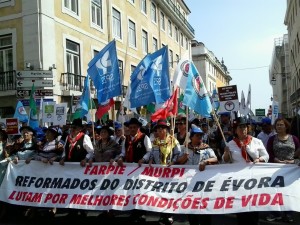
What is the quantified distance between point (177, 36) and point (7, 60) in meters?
24.3

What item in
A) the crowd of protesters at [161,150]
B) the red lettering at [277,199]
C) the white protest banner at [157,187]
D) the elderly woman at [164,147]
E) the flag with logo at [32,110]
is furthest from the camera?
the flag with logo at [32,110]

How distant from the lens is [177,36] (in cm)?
4012

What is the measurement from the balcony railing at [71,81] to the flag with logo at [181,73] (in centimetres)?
1247

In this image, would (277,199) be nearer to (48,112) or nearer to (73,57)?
(48,112)

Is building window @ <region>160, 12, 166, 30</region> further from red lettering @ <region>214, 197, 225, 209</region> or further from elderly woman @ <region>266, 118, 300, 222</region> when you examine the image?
red lettering @ <region>214, 197, 225, 209</region>

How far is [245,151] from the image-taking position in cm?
576

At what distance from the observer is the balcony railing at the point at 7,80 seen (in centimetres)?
1744

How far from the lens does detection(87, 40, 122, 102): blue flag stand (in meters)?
7.66

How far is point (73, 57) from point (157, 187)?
14721mm

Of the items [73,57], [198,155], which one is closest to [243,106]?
[73,57]

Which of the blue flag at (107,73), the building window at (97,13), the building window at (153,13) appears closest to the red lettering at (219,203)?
the blue flag at (107,73)

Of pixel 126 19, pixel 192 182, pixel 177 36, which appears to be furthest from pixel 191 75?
pixel 177 36

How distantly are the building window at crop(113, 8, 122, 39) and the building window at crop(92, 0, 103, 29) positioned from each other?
171 cm

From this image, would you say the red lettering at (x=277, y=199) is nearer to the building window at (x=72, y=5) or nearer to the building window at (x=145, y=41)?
the building window at (x=72, y=5)
